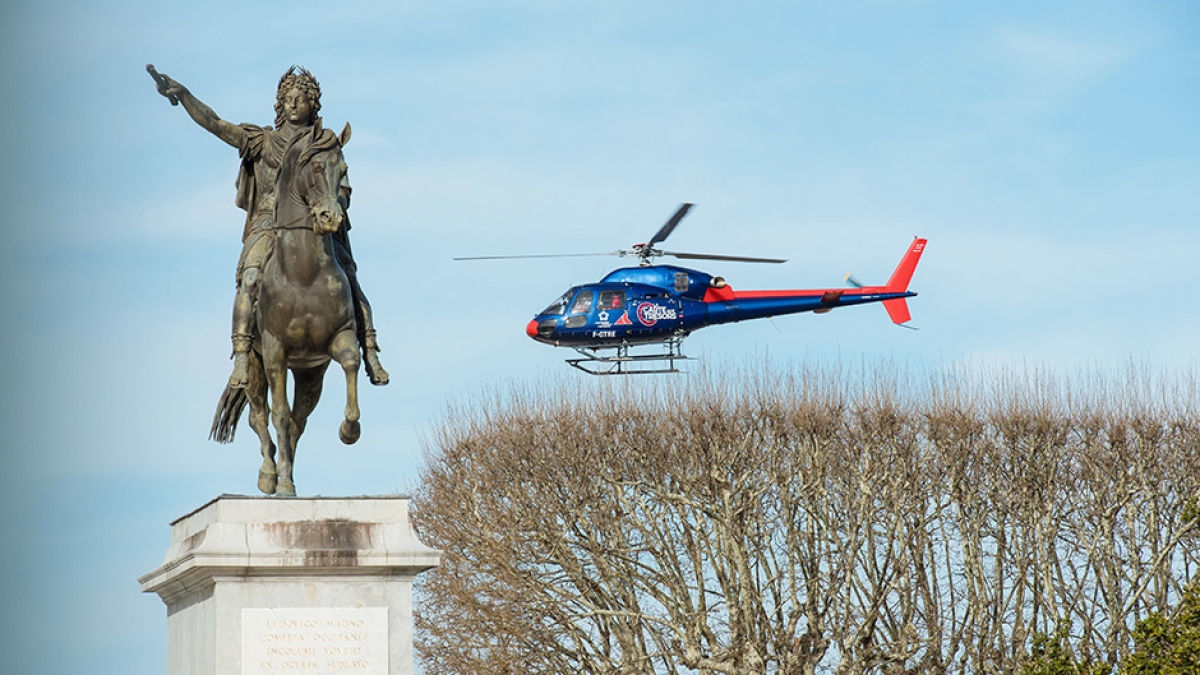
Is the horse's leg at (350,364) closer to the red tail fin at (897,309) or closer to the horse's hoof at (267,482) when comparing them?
the horse's hoof at (267,482)

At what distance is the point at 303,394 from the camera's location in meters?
14.6

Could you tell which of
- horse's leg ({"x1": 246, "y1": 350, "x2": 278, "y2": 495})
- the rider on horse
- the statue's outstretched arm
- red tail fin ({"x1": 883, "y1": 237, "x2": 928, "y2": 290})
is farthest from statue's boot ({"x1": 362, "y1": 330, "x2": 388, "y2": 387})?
red tail fin ({"x1": 883, "y1": 237, "x2": 928, "y2": 290})

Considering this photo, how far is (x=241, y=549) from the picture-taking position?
1315cm

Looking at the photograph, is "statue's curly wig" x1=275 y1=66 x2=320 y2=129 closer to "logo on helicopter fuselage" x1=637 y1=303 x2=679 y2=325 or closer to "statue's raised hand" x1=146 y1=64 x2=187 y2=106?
"statue's raised hand" x1=146 y1=64 x2=187 y2=106

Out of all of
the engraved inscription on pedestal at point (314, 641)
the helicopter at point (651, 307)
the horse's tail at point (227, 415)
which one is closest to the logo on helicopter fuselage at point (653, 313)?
the helicopter at point (651, 307)

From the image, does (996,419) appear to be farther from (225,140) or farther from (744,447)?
(225,140)

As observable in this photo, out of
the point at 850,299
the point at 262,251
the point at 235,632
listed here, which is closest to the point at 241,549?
the point at 235,632

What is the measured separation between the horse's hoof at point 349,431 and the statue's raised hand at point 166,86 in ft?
8.58

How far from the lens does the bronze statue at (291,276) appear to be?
551 inches

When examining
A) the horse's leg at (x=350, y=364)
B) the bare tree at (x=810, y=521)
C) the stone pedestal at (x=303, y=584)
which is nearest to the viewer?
the stone pedestal at (x=303, y=584)

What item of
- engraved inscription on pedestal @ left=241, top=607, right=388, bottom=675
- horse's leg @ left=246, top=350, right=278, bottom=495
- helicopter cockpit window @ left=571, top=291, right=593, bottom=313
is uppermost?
helicopter cockpit window @ left=571, top=291, right=593, bottom=313

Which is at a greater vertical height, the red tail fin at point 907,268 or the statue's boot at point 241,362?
the red tail fin at point 907,268

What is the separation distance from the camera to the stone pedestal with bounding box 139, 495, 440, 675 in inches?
517

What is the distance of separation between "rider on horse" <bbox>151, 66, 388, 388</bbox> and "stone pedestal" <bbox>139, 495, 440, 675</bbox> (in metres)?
1.27
